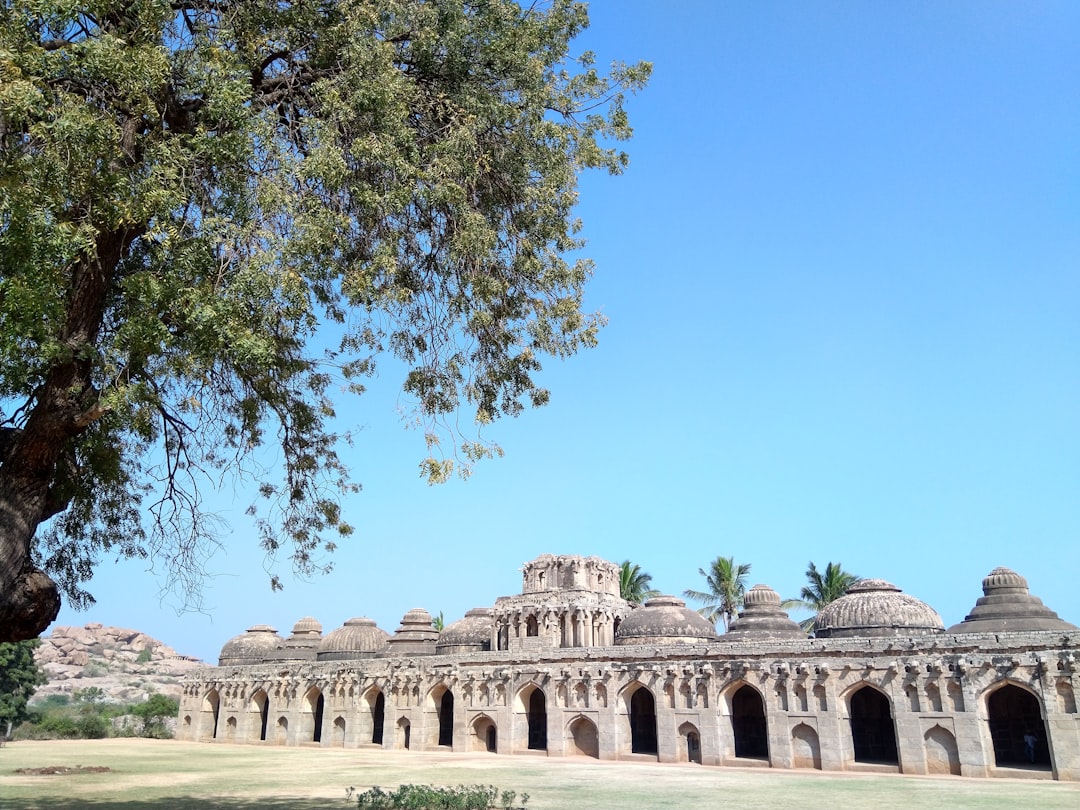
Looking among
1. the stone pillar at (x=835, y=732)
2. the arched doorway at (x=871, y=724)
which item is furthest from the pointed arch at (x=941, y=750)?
the arched doorway at (x=871, y=724)

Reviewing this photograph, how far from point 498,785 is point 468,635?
923 inches

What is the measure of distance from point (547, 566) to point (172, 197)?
35.3m

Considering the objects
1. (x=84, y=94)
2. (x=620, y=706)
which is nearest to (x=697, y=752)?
(x=620, y=706)

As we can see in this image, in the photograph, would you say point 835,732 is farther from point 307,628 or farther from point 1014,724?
point 307,628

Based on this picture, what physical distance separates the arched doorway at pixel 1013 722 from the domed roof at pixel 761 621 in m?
8.24

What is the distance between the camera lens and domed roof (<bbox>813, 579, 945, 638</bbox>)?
1198 inches

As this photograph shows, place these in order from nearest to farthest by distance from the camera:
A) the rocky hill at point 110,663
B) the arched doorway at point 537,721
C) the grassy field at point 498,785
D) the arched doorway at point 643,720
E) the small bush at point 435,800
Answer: the small bush at point 435,800 < the grassy field at point 498,785 < the arched doorway at point 643,720 < the arched doorway at point 537,721 < the rocky hill at point 110,663

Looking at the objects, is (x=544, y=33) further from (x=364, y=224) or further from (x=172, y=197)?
(x=172, y=197)

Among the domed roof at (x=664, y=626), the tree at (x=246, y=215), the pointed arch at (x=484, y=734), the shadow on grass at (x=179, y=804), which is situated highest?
the tree at (x=246, y=215)

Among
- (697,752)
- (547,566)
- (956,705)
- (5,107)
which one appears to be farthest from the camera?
(547,566)

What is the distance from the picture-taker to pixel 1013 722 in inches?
1145

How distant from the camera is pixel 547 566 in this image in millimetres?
41781

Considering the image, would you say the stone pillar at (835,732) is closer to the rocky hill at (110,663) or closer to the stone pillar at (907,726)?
the stone pillar at (907,726)

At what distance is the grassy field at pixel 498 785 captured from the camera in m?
17.5
